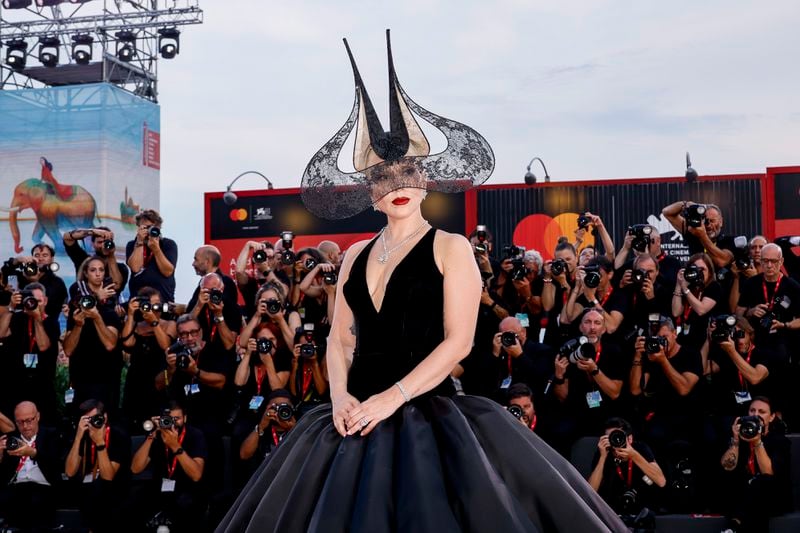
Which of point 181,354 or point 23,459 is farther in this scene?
point 23,459

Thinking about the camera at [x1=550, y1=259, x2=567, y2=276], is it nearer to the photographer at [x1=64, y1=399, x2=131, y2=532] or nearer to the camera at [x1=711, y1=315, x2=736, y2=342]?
the camera at [x1=711, y1=315, x2=736, y2=342]

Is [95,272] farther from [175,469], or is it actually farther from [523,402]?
[523,402]

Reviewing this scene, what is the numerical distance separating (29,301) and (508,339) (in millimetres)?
4277

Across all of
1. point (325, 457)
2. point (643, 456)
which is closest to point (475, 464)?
point (325, 457)

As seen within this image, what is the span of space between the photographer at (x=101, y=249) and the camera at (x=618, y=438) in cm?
478

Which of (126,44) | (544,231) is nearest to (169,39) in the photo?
(126,44)

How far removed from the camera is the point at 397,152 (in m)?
3.43

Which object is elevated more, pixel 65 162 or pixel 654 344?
pixel 65 162

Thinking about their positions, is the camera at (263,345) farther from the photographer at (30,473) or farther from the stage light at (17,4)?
the stage light at (17,4)

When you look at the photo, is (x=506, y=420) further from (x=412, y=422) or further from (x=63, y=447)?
(x=63, y=447)

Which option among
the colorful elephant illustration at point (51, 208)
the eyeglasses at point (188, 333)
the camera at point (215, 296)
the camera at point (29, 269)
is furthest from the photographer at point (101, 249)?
the colorful elephant illustration at point (51, 208)

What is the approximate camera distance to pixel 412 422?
3.20 metres

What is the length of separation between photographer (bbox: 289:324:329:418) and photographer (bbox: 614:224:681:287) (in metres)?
2.77

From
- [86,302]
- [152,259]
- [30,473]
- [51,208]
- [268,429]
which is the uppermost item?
[51,208]
